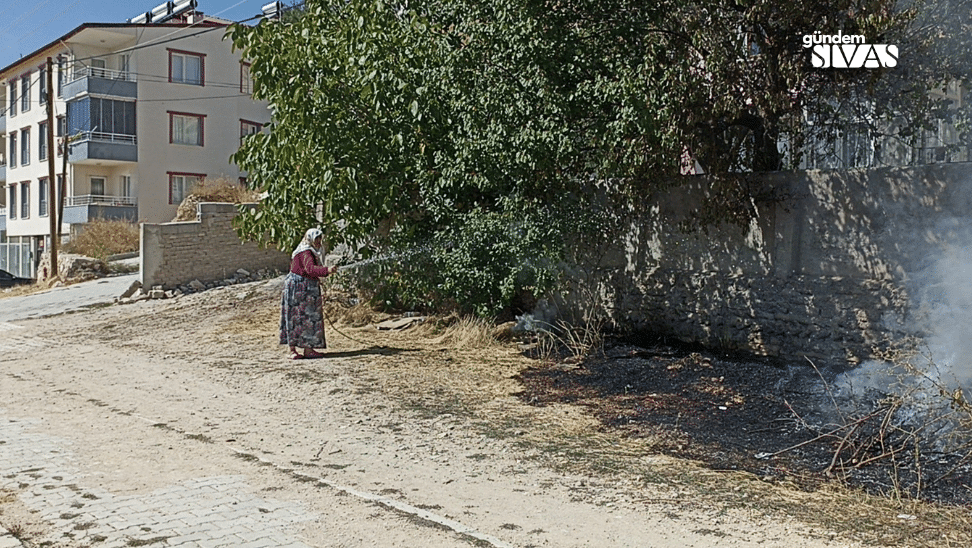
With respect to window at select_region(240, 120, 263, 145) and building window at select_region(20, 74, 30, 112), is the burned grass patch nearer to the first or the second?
window at select_region(240, 120, 263, 145)

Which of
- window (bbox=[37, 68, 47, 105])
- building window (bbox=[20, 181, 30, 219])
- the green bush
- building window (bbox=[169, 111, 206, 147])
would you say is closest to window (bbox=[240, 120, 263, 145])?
building window (bbox=[169, 111, 206, 147])

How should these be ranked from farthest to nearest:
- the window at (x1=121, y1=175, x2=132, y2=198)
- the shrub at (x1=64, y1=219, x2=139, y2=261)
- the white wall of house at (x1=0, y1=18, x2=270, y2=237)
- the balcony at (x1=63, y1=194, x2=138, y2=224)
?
the window at (x1=121, y1=175, x2=132, y2=198) < the white wall of house at (x1=0, y1=18, x2=270, y2=237) < the balcony at (x1=63, y1=194, x2=138, y2=224) < the shrub at (x1=64, y1=219, x2=139, y2=261)

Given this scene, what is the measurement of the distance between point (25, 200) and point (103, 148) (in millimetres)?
11148

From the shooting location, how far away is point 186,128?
4266 cm

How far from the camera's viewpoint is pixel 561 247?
12195mm

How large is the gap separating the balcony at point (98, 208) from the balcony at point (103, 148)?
5.38ft

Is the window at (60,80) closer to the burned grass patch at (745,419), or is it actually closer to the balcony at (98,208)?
the balcony at (98,208)

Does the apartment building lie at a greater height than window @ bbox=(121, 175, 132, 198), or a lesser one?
greater

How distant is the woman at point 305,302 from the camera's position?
481 inches

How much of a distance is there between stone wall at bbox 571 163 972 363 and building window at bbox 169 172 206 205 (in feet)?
108

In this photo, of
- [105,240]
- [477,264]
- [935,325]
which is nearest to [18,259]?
[105,240]

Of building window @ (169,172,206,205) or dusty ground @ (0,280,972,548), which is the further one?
building window @ (169,172,206,205)

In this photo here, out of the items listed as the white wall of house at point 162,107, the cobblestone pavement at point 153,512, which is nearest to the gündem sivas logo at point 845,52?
the cobblestone pavement at point 153,512

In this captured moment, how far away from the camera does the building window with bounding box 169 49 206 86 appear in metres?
42.0
